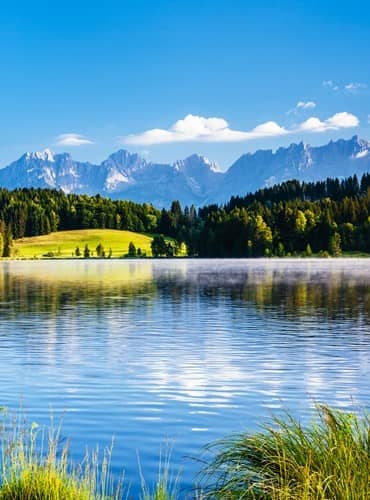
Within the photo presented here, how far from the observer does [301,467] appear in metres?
11.7

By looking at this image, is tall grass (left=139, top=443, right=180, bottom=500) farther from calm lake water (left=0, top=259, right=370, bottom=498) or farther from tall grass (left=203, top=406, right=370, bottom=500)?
tall grass (left=203, top=406, right=370, bottom=500)

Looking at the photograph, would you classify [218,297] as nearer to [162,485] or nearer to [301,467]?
[162,485]

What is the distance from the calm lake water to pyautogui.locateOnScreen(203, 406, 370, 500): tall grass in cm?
356

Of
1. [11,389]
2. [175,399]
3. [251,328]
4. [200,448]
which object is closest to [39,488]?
[200,448]

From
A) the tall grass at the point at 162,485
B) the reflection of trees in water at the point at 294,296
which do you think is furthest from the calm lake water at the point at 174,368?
the reflection of trees in water at the point at 294,296

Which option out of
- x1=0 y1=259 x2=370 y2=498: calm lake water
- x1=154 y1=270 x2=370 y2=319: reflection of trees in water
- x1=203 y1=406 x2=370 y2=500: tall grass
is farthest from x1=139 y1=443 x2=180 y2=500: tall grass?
x1=154 y1=270 x2=370 y2=319: reflection of trees in water

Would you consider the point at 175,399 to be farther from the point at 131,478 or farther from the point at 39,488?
the point at 39,488

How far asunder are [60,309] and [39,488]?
52902 millimetres

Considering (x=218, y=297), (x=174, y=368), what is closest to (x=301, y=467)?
(x=174, y=368)

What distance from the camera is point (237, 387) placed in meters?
28.4

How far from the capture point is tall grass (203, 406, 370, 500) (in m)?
11.3

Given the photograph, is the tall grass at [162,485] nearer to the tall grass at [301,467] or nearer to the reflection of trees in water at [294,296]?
the tall grass at [301,467]

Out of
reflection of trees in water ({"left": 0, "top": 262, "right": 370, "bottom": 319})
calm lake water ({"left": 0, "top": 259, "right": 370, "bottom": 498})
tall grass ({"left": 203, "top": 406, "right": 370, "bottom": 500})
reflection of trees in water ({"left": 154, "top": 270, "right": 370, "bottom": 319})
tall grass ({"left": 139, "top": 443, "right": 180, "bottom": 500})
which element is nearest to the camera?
tall grass ({"left": 203, "top": 406, "right": 370, "bottom": 500})

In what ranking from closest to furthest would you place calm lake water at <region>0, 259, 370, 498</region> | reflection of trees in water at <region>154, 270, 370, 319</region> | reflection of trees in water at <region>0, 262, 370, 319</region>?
calm lake water at <region>0, 259, 370, 498</region> < reflection of trees in water at <region>154, 270, 370, 319</region> < reflection of trees in water at <region>0, 262, 370, 319</region>
